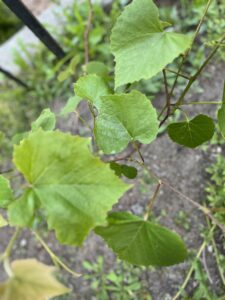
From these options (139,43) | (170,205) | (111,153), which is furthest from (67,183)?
(170,205)

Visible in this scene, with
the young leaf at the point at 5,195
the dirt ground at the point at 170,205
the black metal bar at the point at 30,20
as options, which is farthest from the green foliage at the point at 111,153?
the dirt ground at the point at 170,205

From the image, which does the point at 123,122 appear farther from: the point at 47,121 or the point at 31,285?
the point at 31,285

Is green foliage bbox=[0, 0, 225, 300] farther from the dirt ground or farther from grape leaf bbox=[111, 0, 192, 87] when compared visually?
the dirt ground

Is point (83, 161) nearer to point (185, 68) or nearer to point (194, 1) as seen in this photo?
point (185, 68)

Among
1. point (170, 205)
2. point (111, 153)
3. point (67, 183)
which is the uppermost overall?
point (67, 183)

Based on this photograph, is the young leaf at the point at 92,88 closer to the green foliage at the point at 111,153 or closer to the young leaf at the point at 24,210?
the green foliage at the point at 111,153

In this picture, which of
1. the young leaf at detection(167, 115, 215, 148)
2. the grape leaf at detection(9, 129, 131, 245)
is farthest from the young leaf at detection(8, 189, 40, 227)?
the young leaf at detection(167, 115, 215, 148)
